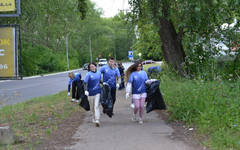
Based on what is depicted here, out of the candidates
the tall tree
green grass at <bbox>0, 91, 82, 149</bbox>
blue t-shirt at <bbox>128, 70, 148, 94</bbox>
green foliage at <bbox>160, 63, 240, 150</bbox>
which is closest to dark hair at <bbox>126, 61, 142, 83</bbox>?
blue t-shirt at <bbox>128, 70, 148, 94</bbox>

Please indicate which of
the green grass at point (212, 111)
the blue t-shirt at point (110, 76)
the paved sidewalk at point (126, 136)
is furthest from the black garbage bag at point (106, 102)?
the green grass at point (212, 111)

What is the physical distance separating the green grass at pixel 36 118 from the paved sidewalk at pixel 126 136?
834mm

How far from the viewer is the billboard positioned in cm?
665

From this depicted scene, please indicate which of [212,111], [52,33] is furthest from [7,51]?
[52,33]

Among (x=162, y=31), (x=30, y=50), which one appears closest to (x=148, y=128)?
(x=162, y=31)

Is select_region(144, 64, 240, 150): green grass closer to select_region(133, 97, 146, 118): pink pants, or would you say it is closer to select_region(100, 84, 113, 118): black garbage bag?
select_region(133, 97, 146, 118): pink pants

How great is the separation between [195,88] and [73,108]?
15.2 ft

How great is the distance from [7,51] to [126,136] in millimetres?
3134

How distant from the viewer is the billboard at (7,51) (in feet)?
21.8

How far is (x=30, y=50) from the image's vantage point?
40.9 m

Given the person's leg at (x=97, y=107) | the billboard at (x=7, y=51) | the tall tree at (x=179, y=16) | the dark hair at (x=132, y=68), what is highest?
the tall tree at (x=179, y=16)

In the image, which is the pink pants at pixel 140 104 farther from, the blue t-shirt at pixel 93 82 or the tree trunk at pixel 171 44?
the tree trunk at pixel 171 44

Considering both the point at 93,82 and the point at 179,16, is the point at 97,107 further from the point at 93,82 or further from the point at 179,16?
the point at 179,16

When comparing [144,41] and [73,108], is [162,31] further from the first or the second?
[144,41]
